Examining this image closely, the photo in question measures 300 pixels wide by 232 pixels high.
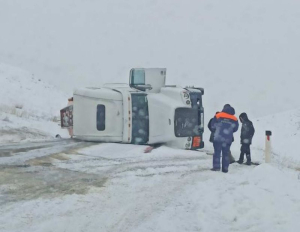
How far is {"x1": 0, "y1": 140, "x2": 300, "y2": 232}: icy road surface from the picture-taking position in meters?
5.66

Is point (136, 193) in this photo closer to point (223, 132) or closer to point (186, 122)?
point (223, 132)

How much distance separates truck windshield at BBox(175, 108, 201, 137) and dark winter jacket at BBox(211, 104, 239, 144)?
12.6 ft

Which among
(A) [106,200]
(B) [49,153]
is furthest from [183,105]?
(A) [106,200]

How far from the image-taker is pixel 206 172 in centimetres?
927

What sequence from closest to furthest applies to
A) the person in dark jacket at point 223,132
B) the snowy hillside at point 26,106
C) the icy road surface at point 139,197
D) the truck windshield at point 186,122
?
the icy road surface at point 139,197, the person in dark jacket at point 223,132, the truck windshield at point 186,122, the snowy hillside at point 26,106

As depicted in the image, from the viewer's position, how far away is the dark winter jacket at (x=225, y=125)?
946 cm

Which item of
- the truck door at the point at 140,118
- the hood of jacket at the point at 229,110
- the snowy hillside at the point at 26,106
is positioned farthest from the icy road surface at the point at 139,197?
the snowy hillside at the point at 26,106

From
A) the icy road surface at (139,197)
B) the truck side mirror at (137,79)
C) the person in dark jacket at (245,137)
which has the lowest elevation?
the icy road surface at (139,197)

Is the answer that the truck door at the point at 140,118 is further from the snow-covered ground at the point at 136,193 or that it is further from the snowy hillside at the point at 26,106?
the snowy hillside at the point at 26,106

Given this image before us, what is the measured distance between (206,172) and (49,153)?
4062 mm

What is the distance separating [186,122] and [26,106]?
18.3 meters

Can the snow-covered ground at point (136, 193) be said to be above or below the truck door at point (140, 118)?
below

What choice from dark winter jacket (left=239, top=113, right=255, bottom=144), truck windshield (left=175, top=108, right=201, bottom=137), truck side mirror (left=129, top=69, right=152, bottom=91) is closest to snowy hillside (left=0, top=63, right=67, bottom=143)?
truck side mirror (left=129, top=69, right=152, bottom=91)

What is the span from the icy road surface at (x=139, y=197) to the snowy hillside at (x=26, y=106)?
7106mm
